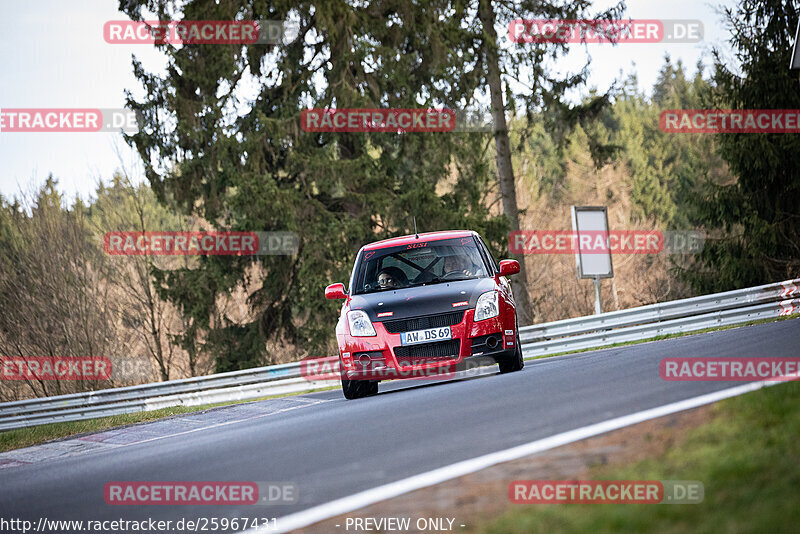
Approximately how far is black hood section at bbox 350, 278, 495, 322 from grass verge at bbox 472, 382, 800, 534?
5097mm

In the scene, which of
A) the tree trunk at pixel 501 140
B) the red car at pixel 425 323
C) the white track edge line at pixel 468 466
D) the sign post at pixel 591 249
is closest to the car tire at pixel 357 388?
the red car at pixel 425 323

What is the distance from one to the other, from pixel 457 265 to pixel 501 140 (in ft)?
54.8

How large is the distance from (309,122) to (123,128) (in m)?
5.41

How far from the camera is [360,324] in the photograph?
431 inches

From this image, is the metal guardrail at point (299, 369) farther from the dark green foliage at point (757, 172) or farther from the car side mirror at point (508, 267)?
the dark green foliage at point (757, 172)

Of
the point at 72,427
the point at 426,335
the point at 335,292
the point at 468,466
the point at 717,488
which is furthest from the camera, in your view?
the point at 72,427

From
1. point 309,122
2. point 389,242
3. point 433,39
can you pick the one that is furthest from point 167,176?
point 389,242

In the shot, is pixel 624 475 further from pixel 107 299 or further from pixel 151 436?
pixel 107 299

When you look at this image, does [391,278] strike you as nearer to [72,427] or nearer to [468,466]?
[468,466]

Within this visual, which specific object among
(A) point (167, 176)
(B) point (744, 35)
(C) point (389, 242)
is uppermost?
(B) point (744, 35)

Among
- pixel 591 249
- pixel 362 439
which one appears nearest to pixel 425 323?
pixel 362 439

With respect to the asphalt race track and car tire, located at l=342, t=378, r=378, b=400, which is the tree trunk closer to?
car tire, located at l=342, t=378, r=378, b=400

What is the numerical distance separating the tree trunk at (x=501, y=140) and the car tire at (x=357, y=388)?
15.8m

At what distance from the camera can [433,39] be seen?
85.7 feet
